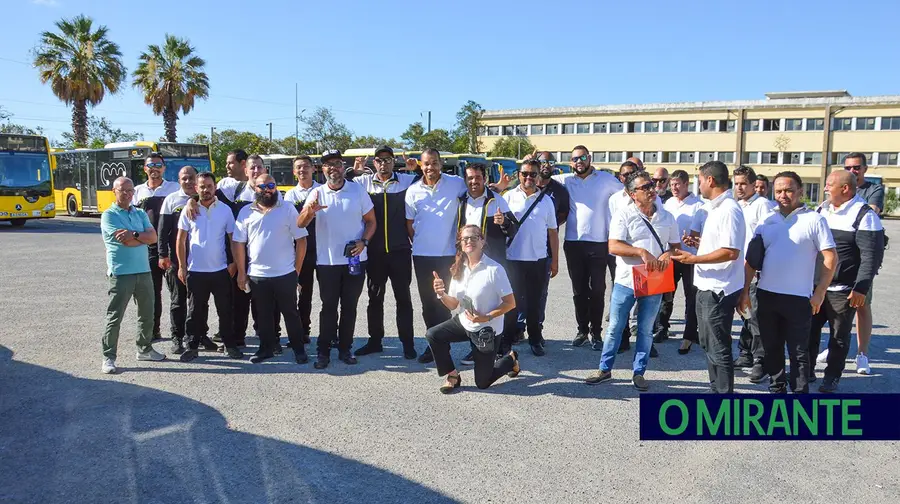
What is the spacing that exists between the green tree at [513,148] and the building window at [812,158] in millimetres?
24785

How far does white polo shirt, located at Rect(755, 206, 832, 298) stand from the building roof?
60.6 meters

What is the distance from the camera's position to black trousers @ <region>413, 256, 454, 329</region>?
20.0ft

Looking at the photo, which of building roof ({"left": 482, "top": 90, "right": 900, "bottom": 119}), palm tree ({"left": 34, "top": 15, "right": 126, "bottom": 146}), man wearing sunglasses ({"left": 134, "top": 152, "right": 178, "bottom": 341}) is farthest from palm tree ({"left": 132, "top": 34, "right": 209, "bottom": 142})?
building roof ({"left": 482, "top": 90, "right": 900, "bottom": 119})

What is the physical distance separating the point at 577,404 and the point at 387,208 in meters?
2.64

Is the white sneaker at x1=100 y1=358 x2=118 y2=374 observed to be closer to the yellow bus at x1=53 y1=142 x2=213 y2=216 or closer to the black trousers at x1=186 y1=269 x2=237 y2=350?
the black trousers at x1=186 y1=269 x2=237 y2=350

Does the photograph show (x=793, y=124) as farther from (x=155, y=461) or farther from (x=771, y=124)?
(x=155, y=461)

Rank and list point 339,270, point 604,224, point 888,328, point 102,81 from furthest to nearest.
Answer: point 102,81
point 888,328
point 604,224
point 339,270

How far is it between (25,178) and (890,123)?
61.8m

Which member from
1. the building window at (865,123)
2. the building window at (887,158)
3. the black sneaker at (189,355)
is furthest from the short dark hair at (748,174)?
the building window at (865,123)

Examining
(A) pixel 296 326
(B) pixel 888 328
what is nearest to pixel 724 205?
(A) pixel 296 326

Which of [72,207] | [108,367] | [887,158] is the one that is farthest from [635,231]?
[887,158]

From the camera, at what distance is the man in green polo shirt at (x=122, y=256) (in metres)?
5.59

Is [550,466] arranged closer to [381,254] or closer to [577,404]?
[577,404]

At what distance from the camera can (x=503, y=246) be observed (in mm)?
6293
